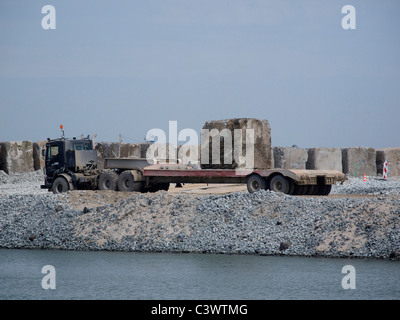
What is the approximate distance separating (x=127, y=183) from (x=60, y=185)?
11.0ft

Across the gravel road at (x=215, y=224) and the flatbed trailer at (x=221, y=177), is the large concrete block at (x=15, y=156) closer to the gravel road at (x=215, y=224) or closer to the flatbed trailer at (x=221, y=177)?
the flatbed trailer at (x=221, y=177)

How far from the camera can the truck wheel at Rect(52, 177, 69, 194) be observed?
97.3ft

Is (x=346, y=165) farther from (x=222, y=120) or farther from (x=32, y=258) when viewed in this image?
(x=32, y=258)

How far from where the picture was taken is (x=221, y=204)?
2289cm

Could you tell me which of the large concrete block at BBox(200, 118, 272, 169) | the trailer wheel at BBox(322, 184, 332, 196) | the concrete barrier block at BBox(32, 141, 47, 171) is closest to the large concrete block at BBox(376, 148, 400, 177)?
the trailer wheel at BBox(322, 184, 332, 196)

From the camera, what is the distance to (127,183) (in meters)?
28.8

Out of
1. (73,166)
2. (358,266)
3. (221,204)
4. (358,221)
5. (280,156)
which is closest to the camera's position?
(358,266)

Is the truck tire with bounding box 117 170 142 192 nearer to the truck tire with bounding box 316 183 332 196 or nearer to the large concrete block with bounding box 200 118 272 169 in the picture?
the large concrete block with bounding box 200 118 272 169

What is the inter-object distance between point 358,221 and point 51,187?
50.4ft

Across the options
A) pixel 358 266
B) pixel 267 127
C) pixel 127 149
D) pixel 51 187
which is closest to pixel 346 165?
pixel 127 149

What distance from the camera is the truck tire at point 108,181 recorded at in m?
28.9

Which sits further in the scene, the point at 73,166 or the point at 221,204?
the point at 73,166

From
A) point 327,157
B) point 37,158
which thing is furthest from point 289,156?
point 37,158

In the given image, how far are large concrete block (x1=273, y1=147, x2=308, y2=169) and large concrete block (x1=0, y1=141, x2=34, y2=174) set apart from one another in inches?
647
